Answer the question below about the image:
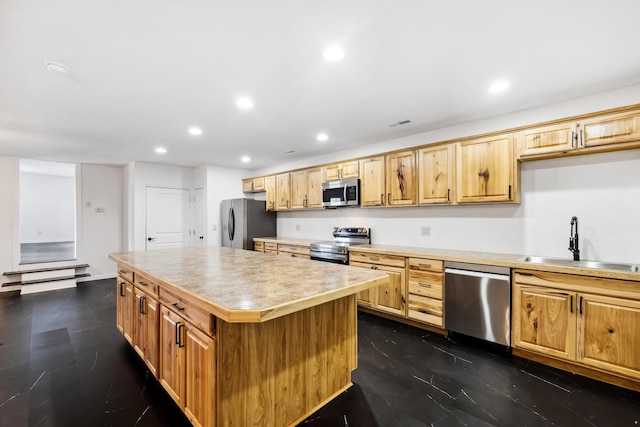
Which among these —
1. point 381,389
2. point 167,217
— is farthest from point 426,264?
point 167,217

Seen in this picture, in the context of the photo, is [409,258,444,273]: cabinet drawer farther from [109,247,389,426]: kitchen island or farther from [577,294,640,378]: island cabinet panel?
[109,247,389,426]: kitchen island

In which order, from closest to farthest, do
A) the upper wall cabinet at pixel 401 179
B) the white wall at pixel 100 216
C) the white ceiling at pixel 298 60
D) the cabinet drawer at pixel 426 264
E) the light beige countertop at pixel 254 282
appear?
the light beige countertop at pixel 254 282
the white ceiling at pixel 298 60
the cabinet drawer at pixel 426 264
the upper wall cabinet at pixel 401 179
the white wall at pixel 100 216

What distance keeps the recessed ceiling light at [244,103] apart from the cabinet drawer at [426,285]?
2579 millimetres

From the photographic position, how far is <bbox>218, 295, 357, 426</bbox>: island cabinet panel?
144 cm

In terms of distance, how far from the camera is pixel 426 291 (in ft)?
10.4

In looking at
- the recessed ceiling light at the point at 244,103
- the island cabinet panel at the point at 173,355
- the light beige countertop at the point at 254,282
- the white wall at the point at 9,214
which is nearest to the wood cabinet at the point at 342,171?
the recessed ceiling light at the point at 244,103

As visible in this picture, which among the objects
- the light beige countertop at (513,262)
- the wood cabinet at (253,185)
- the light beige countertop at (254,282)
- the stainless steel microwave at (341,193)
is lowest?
the light beige countertop at (513,262)

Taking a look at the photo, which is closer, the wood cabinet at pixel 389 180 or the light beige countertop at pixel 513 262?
the light beige countertop at pixel 513 262

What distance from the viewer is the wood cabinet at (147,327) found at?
6.77 feet

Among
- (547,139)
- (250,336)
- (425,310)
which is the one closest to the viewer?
(250,336)

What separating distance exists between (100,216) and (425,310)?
6.60 metres

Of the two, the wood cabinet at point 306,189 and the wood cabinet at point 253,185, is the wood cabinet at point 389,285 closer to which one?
the wood cabinet at point 306,189

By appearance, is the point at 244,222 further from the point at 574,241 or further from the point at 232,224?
the point at 574,241

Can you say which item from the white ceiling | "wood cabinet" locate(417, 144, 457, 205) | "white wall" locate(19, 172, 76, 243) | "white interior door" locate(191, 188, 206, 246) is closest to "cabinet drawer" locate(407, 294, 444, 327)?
Result: "wood cabinet" locate(417, 144, 457, 205)
